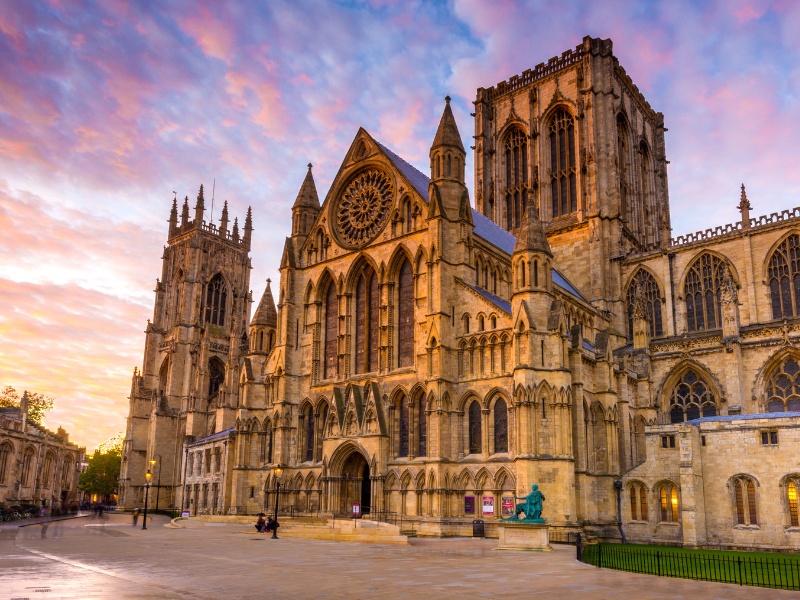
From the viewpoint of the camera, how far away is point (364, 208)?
150 feet

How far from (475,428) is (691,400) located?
17.7 metres

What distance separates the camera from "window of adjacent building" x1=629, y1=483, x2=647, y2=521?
38656 mm

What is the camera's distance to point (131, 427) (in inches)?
3393

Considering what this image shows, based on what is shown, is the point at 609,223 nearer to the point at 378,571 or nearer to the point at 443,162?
the point at 443,162

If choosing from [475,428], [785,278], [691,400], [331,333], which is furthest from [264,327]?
[785,278]

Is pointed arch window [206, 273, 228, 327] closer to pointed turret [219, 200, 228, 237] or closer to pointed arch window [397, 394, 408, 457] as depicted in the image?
pointed turret [219, 200, 228, 237]

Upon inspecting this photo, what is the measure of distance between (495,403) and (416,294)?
7.88m

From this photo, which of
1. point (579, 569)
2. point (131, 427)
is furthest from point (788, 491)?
point (131, 427)

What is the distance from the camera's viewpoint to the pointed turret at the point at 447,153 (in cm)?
4225

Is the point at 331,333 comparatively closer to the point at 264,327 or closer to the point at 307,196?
the point at 264,327

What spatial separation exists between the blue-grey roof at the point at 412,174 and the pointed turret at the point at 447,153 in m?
1.64

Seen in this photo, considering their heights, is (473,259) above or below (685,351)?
above

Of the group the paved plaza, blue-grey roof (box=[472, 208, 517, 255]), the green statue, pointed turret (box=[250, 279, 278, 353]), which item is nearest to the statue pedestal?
the green statue

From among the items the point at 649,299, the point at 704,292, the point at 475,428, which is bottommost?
the point at 475,428
